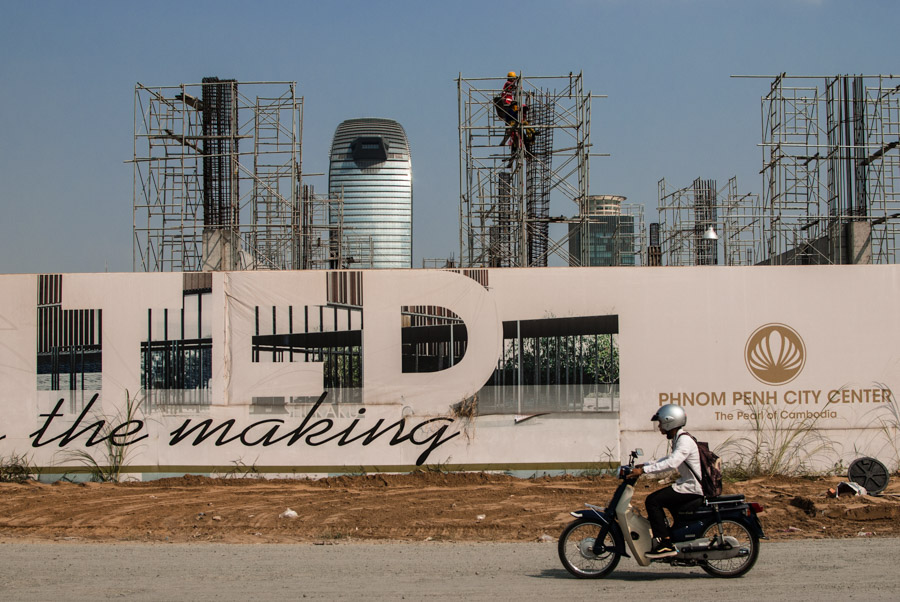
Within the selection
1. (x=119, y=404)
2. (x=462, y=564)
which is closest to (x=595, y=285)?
(x=462, y=564)

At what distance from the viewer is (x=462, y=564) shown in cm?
909

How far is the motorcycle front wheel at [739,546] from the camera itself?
26.8ft

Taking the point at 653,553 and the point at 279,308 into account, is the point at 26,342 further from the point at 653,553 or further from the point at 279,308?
the point at 653,553

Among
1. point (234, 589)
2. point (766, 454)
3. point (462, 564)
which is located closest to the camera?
point (234, 589)

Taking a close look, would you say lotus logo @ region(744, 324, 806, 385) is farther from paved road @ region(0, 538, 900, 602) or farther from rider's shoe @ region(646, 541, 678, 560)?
rider's shoe @ region(646, 541, 678, 560)

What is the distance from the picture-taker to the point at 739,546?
8.16 meters

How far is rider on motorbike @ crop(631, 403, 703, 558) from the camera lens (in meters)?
8.11

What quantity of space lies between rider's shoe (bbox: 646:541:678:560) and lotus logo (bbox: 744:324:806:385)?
287 inches

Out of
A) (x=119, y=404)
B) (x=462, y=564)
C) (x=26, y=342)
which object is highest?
(x=26, y=342)

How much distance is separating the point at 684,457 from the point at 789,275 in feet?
26.3

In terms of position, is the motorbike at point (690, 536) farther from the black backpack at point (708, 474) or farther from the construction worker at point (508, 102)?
the construction worker at point (508, 102)

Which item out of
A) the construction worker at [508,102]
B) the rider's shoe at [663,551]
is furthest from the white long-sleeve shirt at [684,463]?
the construction worker at [508,102]

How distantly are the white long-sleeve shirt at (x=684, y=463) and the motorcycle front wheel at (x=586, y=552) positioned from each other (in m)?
0.76

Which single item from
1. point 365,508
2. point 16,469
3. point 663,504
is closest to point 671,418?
point 663,504
